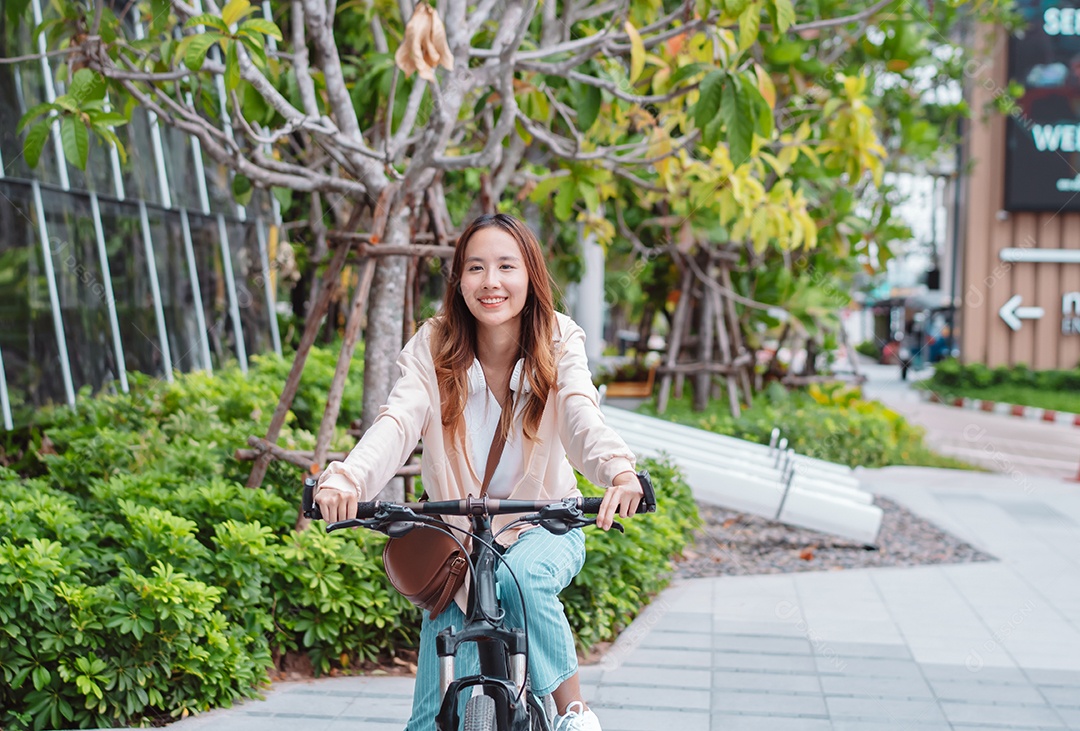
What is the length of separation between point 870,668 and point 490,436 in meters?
2.73

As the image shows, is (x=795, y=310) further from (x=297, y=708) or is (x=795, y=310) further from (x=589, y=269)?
(x=297, y=708)

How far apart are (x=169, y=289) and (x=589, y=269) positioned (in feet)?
15.5

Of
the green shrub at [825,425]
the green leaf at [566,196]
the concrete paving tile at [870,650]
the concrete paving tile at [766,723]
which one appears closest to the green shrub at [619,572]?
the concrete paving tile at [766,723]

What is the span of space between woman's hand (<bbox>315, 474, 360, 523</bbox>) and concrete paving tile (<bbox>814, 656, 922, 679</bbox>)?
9.86ft

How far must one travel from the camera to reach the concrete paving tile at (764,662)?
4750 mm

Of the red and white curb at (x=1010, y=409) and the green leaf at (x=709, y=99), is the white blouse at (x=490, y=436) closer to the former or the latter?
the green leaf at (x=709, y=99)

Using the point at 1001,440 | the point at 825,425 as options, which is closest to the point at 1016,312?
the point at 1001,440

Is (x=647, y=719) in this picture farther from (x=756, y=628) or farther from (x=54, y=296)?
(x=54, y=296)

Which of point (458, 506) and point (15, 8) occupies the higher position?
point (15, 8)

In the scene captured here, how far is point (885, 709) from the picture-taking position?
14.0ft

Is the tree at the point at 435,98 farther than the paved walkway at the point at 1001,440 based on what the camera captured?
No


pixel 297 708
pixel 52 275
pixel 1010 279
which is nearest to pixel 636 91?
pixel 52 275

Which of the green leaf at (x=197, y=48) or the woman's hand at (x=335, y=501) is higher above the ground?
the green leaf at (x=197, y=48)

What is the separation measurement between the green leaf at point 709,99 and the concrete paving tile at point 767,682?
235 cm
